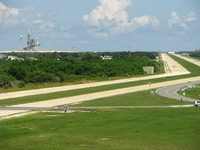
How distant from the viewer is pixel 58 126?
45.4 metres

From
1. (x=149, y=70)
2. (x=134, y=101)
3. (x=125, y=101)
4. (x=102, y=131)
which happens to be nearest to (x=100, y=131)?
(x=102, y=131)

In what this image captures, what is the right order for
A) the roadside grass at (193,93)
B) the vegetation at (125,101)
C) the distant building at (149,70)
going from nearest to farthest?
1. the vegetation at (125,101)
2. the roadside grass at (193,93)
3. the distant building at (149,70)

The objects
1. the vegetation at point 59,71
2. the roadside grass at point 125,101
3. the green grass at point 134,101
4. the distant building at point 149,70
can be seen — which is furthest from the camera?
the distant building at point 149,70

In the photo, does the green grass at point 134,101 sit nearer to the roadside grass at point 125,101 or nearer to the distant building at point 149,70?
the roadside grass at point 125,101

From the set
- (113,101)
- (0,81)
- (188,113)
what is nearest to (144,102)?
(113,101)

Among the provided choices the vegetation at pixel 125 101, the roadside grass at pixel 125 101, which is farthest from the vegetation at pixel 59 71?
the roadside grass at pixel 125 101

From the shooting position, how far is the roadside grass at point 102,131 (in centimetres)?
3384

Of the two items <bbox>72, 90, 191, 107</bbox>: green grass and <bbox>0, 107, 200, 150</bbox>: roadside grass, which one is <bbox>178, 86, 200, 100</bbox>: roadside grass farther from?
<bbox>0, 107, 200, 150</bbox>: roadside grass

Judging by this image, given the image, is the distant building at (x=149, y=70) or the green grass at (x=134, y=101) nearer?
the green grass at (x=134, y=101)

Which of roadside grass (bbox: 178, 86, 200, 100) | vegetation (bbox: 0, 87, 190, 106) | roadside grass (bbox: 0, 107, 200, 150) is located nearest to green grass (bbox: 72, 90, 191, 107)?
vegetation (bbox: 0, 87, 190, 106)

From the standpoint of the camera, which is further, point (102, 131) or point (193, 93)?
point (193, 93)

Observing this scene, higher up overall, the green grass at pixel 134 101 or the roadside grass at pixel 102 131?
the roadside grass at pixel 102 131

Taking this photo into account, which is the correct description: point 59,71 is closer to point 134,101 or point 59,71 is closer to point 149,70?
point 149,70

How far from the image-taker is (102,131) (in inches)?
1618
